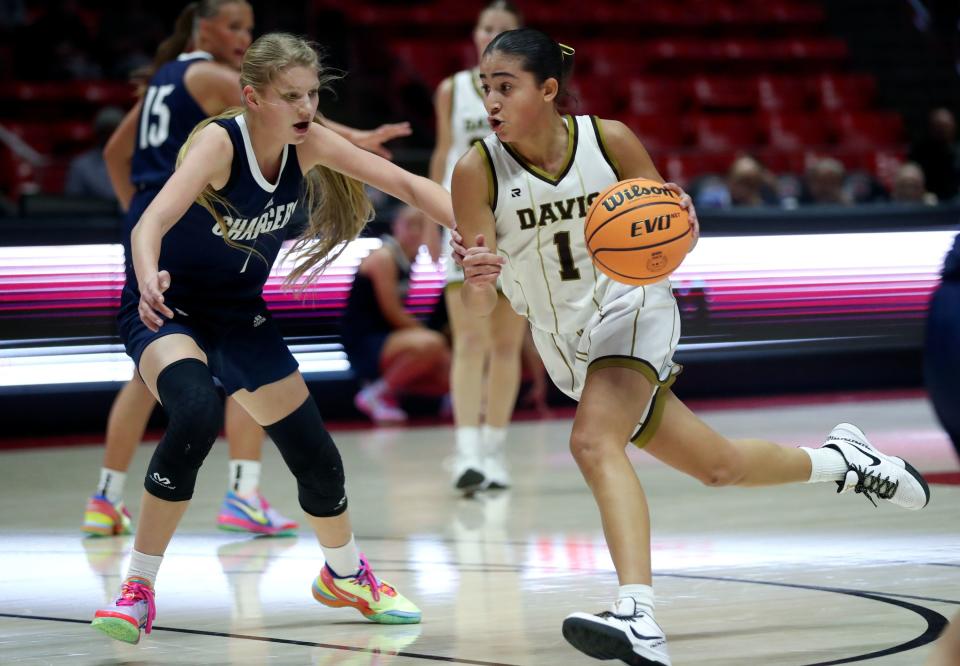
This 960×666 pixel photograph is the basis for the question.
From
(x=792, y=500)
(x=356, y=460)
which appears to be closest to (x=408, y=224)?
(x=356, y=460)

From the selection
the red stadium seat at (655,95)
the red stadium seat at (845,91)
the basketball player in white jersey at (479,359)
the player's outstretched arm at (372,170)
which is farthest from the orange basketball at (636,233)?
the red stadium seat at (845,91)

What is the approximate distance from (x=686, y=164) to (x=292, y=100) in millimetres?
8569

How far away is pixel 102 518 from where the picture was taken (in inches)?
210

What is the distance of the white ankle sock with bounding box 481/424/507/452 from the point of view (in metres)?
6.39

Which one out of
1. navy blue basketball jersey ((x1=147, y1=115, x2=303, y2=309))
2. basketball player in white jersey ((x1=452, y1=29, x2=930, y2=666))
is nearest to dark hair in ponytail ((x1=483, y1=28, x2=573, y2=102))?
basketball player in white jersey ((x1=452, y1=29, x2=930, y2=666))

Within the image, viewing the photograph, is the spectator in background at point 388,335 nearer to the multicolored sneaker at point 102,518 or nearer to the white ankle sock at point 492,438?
the white ankle sock at point 492,438

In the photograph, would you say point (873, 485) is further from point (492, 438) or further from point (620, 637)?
point (492, 438)

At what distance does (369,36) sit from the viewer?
1309cm

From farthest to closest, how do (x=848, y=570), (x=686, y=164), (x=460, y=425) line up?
1. (x=686, y=164)
2. (x=460, y=425)
3. (x=848, y=570)

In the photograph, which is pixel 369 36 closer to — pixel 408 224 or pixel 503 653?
pixel 408 224

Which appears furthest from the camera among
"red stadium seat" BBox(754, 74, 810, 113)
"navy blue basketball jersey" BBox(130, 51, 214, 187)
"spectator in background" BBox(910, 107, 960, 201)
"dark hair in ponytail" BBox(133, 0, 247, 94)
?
"red stadium seat" BBox(754, 74, 810, 113)

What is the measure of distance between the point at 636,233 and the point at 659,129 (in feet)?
33.5

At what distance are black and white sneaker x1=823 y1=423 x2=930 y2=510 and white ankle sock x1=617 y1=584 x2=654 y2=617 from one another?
1068 mm

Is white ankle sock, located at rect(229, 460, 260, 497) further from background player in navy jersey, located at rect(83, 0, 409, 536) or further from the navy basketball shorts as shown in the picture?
the navy basketball shorts
